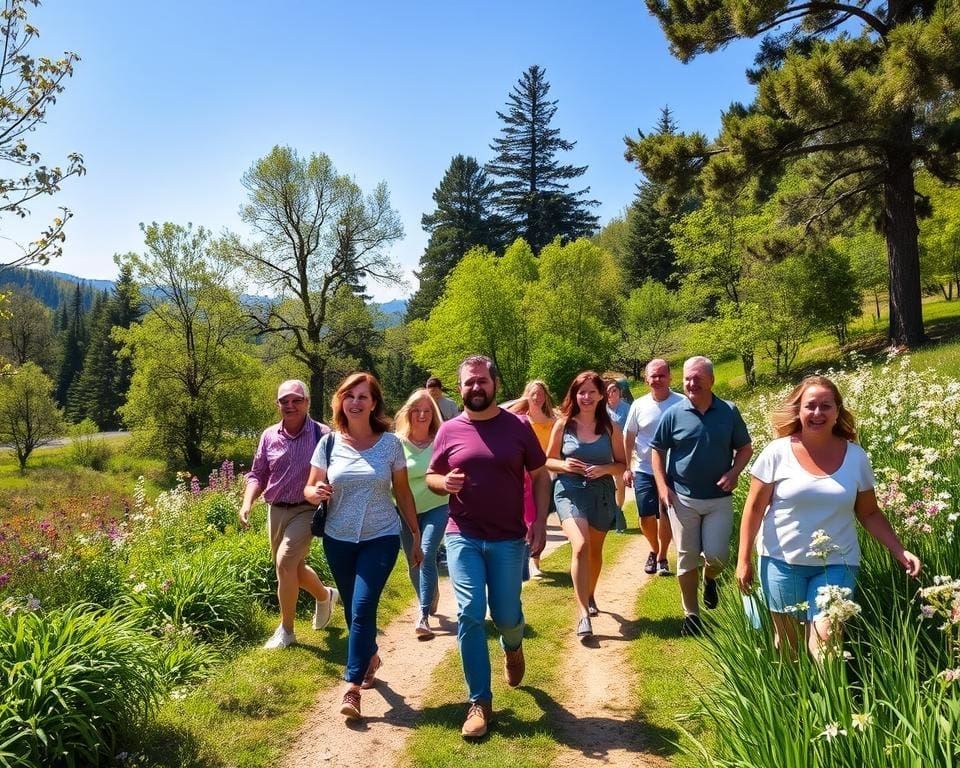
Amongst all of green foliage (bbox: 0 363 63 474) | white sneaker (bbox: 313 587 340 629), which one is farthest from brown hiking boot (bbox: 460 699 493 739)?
green foliage (bbox: 0 363 63 474)

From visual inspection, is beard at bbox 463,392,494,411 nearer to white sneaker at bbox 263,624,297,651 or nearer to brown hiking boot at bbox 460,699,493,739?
brown hiking boot at bbox 460,699,493,739

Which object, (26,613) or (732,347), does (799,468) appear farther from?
(732,347)

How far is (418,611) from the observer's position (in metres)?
6.28

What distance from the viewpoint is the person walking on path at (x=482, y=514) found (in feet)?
12.3

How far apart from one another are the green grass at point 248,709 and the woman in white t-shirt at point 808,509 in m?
2.95

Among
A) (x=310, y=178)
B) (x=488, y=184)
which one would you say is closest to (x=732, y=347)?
(x=310, y=178)

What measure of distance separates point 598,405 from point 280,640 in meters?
3.26

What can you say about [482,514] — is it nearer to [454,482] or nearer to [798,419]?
[454,482]

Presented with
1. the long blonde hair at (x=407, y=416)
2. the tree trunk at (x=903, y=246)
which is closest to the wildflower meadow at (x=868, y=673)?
the long blonde hair at (x=407, y=416)

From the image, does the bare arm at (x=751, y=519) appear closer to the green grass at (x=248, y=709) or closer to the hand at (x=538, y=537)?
the hand at (x=538, y=537)

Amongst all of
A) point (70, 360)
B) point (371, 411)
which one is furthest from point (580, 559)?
point (70, 360)

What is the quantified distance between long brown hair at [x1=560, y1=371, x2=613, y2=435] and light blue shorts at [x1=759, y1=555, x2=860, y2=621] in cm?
214

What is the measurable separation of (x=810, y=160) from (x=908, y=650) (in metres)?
19.4

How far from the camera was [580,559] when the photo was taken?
506cm
